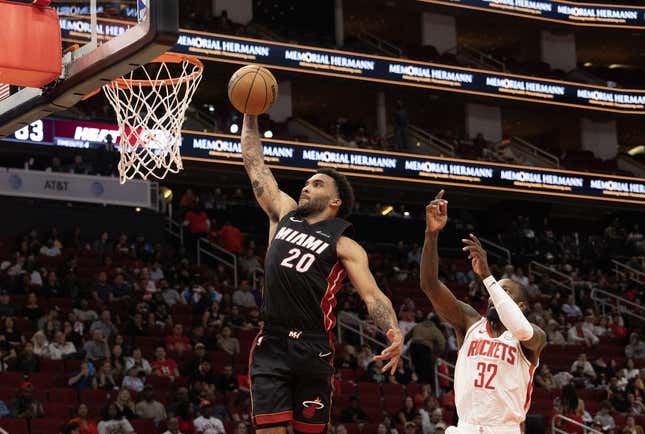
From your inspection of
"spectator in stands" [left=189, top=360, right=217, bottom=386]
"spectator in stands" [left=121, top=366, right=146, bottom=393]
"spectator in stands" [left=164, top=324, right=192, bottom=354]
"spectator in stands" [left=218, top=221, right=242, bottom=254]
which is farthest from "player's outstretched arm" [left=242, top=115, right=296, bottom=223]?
"spectator in stands" [left=218, top=221, right=242, bottom=254]

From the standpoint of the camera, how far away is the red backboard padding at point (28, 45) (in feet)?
24.3

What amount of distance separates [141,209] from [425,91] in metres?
9.08

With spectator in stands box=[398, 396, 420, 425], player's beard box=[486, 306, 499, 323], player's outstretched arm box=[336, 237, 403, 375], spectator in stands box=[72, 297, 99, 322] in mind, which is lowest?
spectator in stands box=[398, 396, 420, 425]

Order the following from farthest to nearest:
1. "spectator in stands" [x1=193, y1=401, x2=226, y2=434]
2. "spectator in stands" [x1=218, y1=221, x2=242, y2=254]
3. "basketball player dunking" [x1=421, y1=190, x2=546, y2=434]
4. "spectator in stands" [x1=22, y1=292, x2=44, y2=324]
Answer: "spectator in stands" [x1=218, y1=221, x2=242, y2=254] → "spectator in stands" [x1=22, y1=292, x2=44, y2=324] → "spectator in stands" [x1=193, y1=401, x2=226, y2=434] → "basketball player dunking" [x1=421, y1=190, x2=546, y2=434]

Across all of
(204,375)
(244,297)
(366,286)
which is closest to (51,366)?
(204,375)

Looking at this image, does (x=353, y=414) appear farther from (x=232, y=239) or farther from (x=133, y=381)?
(x=232, y=239)

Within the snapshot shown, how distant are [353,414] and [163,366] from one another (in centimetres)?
250

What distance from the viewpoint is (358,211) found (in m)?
25.9

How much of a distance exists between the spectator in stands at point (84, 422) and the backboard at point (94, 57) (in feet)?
17.1

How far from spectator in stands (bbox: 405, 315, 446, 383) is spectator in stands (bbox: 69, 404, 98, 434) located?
5438mm

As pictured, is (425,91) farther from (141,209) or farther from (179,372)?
(179,372)

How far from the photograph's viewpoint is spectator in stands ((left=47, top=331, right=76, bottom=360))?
14.5 m

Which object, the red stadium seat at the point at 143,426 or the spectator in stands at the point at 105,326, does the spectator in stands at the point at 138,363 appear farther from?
the red stadium seat at the point at 143,426

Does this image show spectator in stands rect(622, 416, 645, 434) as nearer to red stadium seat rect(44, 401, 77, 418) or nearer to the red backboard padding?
red stadium seat rect(44, 401, 77, 418)
